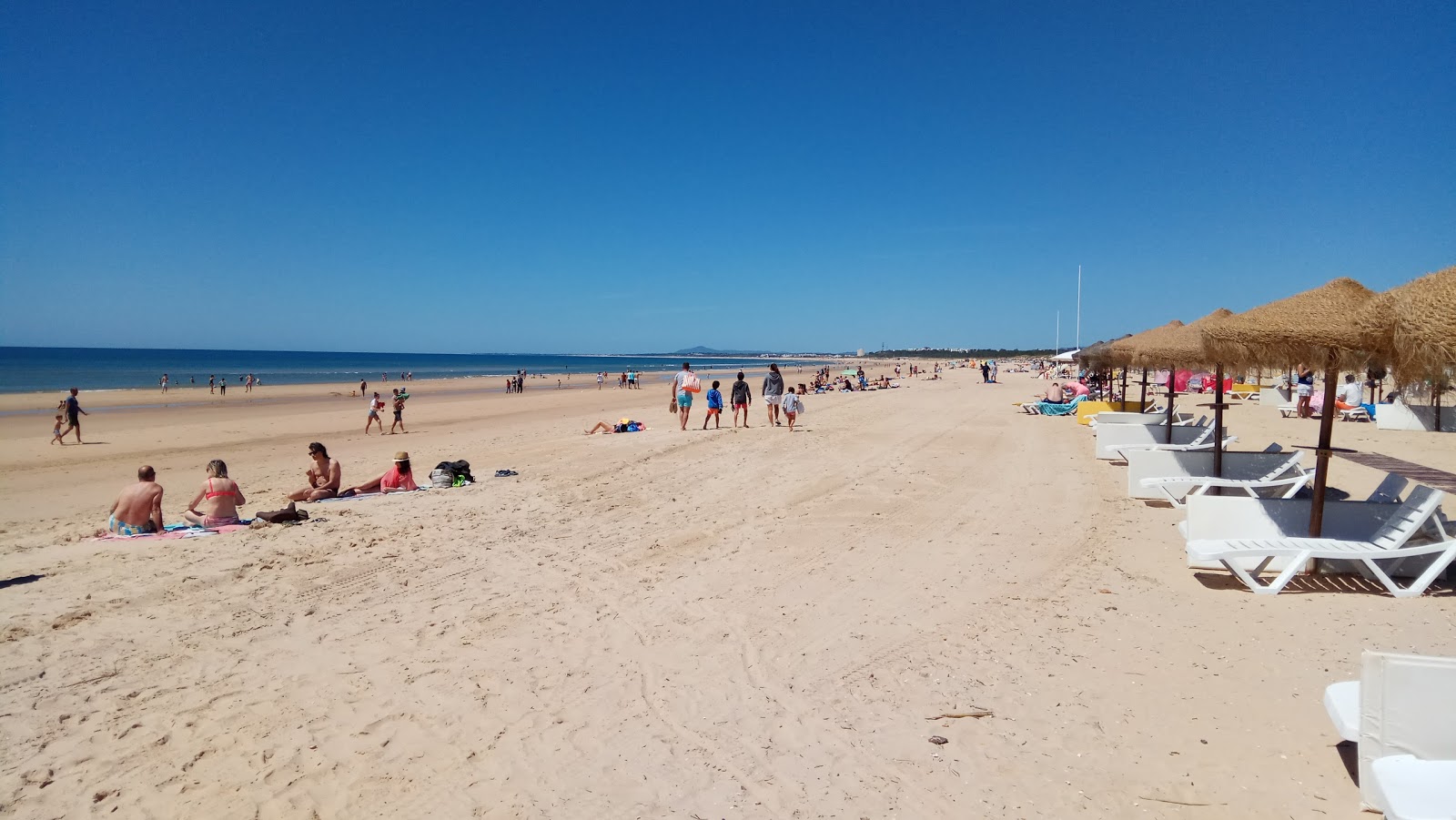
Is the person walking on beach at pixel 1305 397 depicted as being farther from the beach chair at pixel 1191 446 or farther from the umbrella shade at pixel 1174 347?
the beach chair at pixel 1191 446

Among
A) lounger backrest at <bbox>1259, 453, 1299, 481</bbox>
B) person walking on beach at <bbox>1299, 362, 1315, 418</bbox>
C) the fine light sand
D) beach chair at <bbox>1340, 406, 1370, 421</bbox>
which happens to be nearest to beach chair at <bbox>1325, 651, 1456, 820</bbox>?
the fine light sand

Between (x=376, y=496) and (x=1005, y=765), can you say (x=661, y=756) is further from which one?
(x=376, y=496)

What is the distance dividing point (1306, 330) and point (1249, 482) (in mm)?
3065

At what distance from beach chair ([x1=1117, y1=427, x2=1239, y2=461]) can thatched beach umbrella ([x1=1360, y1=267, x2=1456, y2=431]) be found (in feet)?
13.0

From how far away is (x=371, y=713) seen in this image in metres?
3.85

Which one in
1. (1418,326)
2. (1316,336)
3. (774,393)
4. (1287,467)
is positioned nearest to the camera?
(1418,326)

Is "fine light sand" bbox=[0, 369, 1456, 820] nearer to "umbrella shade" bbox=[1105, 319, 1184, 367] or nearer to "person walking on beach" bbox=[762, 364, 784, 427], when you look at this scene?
"umbrella shade" bbox=[1105, 319, 1184, 367]

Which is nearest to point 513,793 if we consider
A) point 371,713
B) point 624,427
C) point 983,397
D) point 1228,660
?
point 371,713

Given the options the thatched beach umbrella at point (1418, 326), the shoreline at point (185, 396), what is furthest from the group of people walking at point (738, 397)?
the shoreline at point (185, 396)

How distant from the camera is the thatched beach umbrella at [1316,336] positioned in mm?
4965

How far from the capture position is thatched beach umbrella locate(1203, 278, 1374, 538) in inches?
195

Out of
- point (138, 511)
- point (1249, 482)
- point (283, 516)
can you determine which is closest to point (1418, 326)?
point (1249, 482)

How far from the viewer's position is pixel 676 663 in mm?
4414

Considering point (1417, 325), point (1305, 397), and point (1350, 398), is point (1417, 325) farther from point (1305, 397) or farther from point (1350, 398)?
point (1350, 398)
